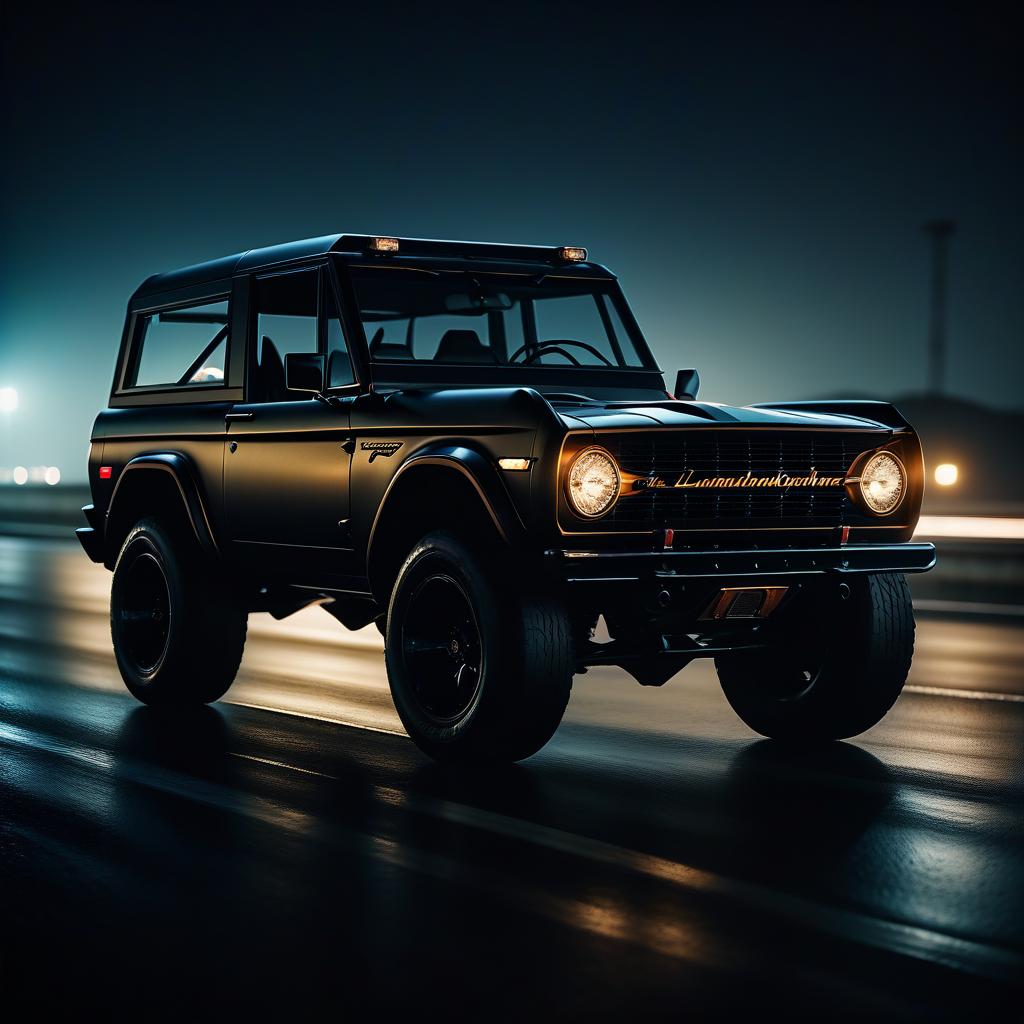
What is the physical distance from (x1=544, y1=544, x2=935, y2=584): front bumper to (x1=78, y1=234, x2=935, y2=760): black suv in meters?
0.01

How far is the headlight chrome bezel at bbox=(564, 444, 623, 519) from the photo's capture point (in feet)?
22.7

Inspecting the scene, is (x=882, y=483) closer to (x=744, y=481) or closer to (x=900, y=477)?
(x=900, y=477)

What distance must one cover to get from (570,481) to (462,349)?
1.96 meters

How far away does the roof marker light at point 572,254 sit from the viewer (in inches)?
368

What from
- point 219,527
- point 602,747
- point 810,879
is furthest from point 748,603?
point 219,527

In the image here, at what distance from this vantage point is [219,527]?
903 centimetres

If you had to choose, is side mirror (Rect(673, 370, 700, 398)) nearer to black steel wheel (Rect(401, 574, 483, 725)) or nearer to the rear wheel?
black steel wheel (Rect(401, 574, 483, 725))

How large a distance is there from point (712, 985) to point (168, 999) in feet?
4.39

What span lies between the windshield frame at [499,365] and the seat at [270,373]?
0.70 m

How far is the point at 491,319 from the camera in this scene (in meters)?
8.96

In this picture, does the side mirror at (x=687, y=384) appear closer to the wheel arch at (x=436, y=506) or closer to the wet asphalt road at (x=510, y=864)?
the wet asphalt road at (x=510, y=864)


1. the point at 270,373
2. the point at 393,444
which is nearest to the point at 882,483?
the point at 393,444

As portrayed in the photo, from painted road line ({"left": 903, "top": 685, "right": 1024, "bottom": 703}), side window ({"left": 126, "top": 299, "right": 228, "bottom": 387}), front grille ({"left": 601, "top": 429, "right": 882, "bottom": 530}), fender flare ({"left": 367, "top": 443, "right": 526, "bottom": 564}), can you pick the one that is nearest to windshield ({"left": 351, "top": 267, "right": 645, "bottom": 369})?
side window ({"left": 126, "top": 299, "right": 228, "bottom": 387})

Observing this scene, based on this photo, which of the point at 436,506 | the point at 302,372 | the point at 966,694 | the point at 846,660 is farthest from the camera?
the point at 966,694
